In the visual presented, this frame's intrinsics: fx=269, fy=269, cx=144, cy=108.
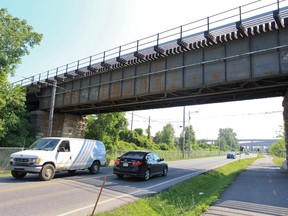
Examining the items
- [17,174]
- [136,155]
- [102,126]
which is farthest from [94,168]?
[102,126]

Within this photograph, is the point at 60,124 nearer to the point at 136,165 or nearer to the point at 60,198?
the point at 136,165

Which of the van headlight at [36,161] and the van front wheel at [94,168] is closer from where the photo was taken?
the van headlight at [36,161]

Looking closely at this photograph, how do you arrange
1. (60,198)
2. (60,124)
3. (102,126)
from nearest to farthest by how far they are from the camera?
(60,198), (60,124), (102,126)

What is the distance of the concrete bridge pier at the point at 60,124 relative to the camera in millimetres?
30594

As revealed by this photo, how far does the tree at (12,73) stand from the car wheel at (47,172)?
48.4ft

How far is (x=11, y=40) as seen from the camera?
93.8ft

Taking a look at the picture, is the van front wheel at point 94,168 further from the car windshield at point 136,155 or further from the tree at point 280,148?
the tree at point 280,148

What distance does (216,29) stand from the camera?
55.1 ft

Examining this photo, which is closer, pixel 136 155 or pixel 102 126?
pixel 136 155

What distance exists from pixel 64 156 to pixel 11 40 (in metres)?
19.8

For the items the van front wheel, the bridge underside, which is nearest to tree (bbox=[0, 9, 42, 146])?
the bridge underside

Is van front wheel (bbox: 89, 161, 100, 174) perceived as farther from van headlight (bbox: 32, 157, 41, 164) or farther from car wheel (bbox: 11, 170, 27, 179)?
van headlight (bbox: 32, 157, 41, 164)

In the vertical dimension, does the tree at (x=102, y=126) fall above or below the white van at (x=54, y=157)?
above

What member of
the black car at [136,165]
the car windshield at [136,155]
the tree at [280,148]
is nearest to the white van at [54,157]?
the black car at [136,165]
